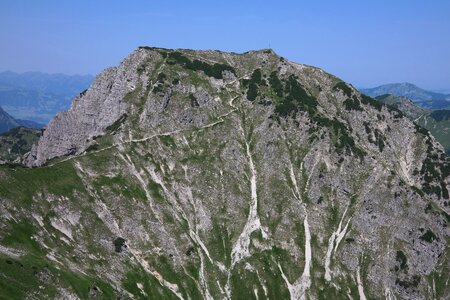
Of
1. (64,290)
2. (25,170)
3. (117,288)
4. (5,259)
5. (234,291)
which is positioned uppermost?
(25,170)

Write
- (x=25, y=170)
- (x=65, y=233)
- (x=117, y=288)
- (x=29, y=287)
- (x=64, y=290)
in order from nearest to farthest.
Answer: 1. (x=29, y=287)
2. (x=64, y=290)
3. (x=117, y=288)
4. (x=65, y=233)
5. (x=25, y=170)

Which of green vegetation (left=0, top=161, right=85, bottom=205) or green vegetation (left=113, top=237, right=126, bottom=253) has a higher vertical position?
green vegetation (left=0, top=161, right=85, bottom=205)

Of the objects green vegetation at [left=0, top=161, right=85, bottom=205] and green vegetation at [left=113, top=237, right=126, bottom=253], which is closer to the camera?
green vegetation at [left=0, top=161, right=85, bottom=205]

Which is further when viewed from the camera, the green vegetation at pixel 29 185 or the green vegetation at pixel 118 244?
the green vegetation at pixel 118 244

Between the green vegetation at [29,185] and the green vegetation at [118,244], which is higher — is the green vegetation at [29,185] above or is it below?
above

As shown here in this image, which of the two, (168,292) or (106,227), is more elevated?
(106,227)

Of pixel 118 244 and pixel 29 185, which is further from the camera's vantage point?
pixel 118 244

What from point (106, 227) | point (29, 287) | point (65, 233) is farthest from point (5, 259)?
point (106, 227)

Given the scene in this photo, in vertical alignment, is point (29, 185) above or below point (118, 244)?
above

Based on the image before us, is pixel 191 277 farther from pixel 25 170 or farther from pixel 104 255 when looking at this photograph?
pixel 25 170

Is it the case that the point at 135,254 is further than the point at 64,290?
Yes

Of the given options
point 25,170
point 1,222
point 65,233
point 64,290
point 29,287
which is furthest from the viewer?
point 25,170
